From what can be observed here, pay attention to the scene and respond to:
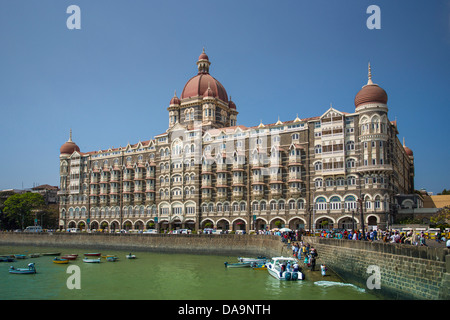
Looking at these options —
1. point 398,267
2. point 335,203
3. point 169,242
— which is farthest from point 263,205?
point 398,267

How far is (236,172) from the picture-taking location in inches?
3265

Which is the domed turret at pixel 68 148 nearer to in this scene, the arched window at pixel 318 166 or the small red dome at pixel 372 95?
the arched window at pixel 318 166

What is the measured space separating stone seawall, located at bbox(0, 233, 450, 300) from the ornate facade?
406 inches

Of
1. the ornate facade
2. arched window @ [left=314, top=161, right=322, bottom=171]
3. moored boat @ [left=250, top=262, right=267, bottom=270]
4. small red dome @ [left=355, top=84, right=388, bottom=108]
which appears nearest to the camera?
moored boat @ [left=250, top=262, right=267, bottom=270]

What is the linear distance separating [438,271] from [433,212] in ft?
171

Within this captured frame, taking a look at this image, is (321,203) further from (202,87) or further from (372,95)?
(202,87)

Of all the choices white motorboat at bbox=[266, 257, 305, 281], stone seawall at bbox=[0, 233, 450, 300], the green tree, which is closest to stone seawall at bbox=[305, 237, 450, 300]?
stone seawall at bbox=[0, 233, 450, 300]

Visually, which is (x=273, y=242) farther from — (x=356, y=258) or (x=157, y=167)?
(x=157, y=167)

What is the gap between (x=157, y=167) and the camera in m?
94.8

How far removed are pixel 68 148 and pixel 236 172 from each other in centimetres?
5667

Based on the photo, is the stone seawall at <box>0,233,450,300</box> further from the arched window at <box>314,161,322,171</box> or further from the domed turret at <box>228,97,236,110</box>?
the domed turret at <box>228,97,236,110</box>

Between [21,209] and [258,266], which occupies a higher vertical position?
[21,209]

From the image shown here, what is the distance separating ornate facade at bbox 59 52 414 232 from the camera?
69.8 m

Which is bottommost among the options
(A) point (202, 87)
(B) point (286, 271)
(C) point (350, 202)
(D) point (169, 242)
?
(D) point (169, 242)
